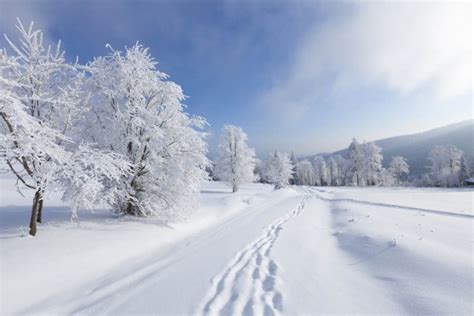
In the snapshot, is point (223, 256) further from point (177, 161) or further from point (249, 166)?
point (249, 166)

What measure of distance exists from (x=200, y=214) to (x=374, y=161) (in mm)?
56593

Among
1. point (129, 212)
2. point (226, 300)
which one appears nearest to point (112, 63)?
point (129, 212)

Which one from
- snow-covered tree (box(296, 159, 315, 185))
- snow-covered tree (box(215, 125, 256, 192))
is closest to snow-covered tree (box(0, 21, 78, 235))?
snow-covered tree (box(215, 125, 256, 192))

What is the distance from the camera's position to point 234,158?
110ft

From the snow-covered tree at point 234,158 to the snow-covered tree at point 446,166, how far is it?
151 feet

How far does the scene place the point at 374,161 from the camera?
55688mm

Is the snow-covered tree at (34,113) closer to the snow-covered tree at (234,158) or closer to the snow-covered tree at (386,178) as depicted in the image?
the snow-covered tree at (234,158)

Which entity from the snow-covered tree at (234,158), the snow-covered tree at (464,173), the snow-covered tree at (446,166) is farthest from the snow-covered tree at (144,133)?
the snow-covered tree at (464,173)

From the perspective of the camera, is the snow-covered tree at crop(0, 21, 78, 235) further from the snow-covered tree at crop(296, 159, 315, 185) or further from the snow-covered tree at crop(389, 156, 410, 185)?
the snow-covered tree at crop(296, 159, 315, 185)

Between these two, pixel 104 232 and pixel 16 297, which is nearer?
pixel 16 297

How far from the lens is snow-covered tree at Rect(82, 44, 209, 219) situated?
372 inches

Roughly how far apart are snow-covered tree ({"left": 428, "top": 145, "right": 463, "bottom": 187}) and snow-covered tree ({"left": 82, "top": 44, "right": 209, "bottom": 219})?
60.8 metres

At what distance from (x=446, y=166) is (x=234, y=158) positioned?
53046mm

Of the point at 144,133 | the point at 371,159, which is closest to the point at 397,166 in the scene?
the point at 371,159
